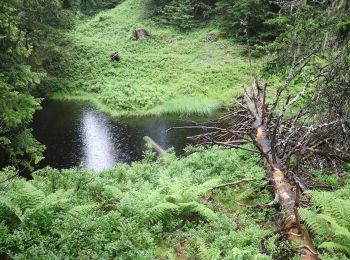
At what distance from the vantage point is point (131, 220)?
21.3 ft

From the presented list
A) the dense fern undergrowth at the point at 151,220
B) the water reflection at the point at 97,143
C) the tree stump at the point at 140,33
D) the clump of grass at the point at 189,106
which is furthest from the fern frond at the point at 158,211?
the tree stump at the point at 140,33

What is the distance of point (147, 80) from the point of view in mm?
30828

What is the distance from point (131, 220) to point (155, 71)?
26223 mm

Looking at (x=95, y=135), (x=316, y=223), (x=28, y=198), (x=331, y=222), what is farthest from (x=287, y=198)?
(x=95, y=135)

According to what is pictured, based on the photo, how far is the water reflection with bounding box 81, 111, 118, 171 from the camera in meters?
18.2

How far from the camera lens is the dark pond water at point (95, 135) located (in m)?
18.6

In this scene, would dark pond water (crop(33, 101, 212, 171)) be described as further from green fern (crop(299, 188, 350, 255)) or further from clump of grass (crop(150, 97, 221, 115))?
green fern (crop(299, 188, 350, 255))

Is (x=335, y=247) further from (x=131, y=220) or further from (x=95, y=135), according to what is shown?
(x=95, y=135)

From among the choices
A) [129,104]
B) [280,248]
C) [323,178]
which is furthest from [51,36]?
[280,248]

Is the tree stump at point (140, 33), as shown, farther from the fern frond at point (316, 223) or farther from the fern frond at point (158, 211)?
the fern frond at point (316, 223)

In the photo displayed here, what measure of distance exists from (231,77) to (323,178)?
827 inches

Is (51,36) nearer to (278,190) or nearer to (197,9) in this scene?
(197,9)

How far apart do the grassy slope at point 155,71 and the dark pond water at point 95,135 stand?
1.98 meters

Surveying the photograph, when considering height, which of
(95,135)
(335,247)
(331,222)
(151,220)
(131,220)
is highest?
(331,222)
